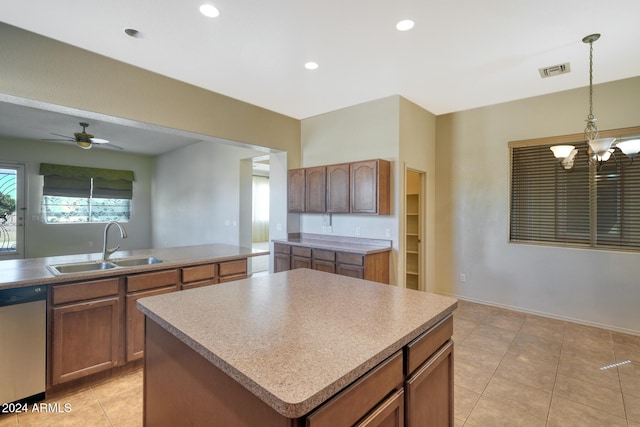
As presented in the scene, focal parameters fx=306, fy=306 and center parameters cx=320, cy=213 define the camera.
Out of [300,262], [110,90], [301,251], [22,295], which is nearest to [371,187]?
[301,251]

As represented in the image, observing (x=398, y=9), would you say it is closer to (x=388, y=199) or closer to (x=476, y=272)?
(x=388, y=199)

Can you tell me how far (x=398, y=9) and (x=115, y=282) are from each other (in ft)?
10.2

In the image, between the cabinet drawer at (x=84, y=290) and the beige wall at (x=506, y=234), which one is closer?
the cabinet drawer at (x=84, y=290)

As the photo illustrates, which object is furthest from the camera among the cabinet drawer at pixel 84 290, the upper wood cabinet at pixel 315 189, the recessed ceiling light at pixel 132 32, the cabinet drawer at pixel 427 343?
the upper wood cabinet at pixel 315 189

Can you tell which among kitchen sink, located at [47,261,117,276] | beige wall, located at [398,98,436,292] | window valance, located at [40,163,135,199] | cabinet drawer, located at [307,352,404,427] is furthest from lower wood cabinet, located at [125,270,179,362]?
window valance, located at [40,163,135,199]

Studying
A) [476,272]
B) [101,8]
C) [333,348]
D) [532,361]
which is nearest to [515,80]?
[476,272]

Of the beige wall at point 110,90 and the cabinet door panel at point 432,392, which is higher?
the beige wall at point 110,90

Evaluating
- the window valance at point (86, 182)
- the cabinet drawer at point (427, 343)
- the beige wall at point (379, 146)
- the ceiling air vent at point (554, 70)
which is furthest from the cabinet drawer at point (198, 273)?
the window valance at point (86, 182)

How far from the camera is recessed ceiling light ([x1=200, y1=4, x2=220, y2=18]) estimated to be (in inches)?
90.0

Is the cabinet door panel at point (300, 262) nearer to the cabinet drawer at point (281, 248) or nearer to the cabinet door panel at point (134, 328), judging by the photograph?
the cabinet drawer at point (281, 248)

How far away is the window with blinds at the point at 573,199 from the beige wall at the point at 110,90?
12.4 feet

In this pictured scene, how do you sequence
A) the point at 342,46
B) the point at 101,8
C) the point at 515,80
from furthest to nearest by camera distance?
1. the point at 515,80
2. the point at 342,46
3. the point at 101,8

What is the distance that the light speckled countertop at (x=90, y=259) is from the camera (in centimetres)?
215

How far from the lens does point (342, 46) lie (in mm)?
2854
